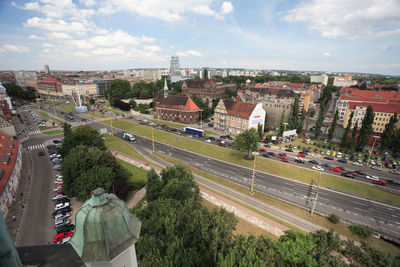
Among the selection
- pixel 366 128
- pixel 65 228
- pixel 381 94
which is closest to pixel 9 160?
pixel 65 228

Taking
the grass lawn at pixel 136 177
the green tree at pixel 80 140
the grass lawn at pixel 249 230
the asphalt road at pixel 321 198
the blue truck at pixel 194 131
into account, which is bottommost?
the grass lawn at pixel 249 230

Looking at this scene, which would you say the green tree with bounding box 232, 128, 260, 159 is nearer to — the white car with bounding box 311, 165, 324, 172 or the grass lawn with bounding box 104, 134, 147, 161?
the white car with bounding box 311, 165, 324, 172

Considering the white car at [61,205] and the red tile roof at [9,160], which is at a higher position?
the red tile roof at [9,160]

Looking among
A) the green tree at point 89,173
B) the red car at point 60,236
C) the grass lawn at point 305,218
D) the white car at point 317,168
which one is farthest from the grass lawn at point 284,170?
the red car at point 60,236

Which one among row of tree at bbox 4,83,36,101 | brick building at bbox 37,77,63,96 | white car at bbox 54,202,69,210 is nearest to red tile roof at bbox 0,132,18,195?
white car at bbox 54,202,69,210

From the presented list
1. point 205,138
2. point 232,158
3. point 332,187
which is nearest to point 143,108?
point 205,138

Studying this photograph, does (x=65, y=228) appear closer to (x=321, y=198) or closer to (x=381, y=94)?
(x=321, y=198)

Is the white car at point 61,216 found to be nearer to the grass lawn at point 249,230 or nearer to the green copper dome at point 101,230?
the grass lawn at point 249,230

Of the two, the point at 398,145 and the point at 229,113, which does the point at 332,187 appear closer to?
the point at 398,145
